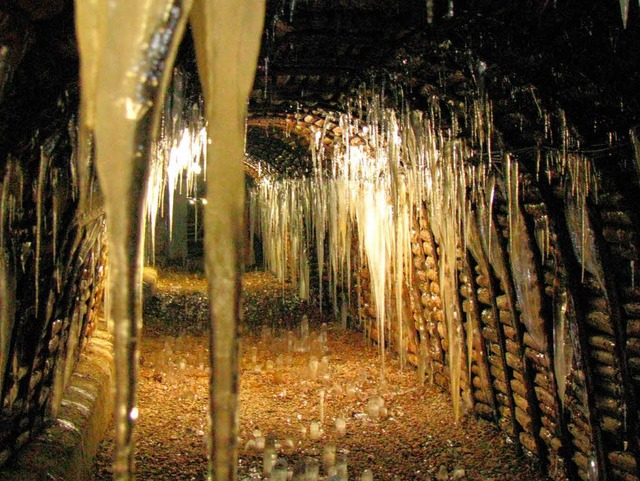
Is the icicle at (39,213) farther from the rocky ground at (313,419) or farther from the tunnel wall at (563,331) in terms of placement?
the tunnel wall at (563,331)

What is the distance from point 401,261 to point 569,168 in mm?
3500

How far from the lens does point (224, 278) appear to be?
1814mm

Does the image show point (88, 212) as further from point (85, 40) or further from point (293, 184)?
point (293, 184)

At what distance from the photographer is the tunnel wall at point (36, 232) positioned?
225 centimetres

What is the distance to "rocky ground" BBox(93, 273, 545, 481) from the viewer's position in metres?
4.46

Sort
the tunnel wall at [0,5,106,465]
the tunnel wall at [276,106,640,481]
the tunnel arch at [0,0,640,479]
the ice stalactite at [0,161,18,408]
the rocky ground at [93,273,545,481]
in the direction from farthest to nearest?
1. the rocky ground at [93,273,545,481]
2. the tunnel wall at [276,106,640,481]
3. the tunnel arch at [0,0,640,479]
4. the ice stalactite at [0,161,18,408]
5. the tunnel wall at [0,5,106,465]

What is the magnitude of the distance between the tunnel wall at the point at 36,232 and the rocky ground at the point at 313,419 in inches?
42.0

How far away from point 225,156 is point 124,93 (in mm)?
375

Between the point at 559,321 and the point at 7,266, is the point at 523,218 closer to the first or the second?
the point at 559,321

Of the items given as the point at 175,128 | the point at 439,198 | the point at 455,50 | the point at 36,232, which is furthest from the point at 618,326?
the point at 175,128

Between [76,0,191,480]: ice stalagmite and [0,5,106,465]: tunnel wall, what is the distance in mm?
610

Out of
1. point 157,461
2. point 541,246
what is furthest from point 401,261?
point 157,461

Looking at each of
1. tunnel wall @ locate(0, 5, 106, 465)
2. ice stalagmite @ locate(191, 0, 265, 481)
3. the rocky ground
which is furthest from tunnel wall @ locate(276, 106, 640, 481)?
tunnel wall @ locate(0, 5, 106, 465)

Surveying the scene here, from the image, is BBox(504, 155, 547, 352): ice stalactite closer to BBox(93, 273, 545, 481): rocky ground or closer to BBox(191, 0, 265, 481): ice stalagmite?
BBox(93, 273, 545, 481): rocky ground
